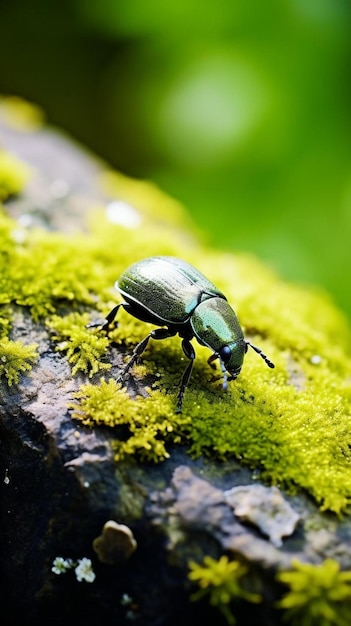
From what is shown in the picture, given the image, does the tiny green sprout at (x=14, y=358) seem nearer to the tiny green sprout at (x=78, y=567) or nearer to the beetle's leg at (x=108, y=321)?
the beetle's leg at (x=108, y=321)

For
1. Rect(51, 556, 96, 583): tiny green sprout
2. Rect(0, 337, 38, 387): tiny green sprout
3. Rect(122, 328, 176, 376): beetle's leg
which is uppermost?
Rect(122, 328, 176, 376): beetle's leg

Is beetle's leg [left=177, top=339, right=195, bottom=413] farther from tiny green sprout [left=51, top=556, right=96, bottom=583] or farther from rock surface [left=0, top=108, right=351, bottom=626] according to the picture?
tiny green sprout [left=51, top=556, right=96, bottom=583]

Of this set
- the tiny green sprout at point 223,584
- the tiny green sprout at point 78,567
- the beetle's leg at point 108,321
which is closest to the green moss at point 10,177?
the beetle's leg at point 108,321

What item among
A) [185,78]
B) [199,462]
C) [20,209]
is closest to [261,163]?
[185,78]

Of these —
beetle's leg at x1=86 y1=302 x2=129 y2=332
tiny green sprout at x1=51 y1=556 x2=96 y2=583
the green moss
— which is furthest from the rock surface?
the green moss

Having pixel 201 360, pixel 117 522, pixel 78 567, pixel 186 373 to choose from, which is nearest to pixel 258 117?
pixel 201 360

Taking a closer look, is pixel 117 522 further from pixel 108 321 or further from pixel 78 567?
pixel 108 321
